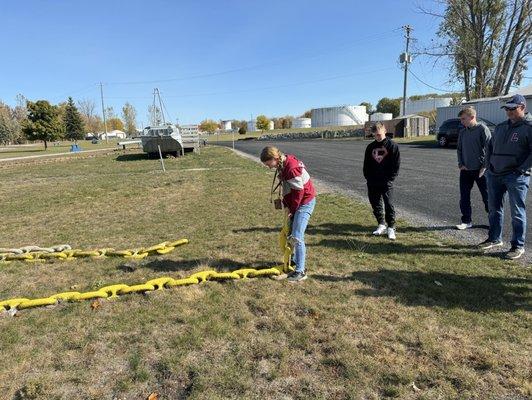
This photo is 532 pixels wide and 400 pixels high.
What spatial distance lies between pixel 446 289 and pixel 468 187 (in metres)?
2.87

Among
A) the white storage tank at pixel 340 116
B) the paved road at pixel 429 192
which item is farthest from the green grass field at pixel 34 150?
the white storage tank at pixel 340 116

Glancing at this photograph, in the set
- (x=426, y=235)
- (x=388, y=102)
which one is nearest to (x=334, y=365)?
(x=426, y=235)

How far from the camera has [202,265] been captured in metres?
5.18

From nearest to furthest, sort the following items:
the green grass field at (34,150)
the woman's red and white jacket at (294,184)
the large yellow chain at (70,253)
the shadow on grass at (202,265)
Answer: the woman's red and white jacket at (294,184), the shadow on grass at (202,265), the large yellow chain at (70,253), the green grass field at (34,150)

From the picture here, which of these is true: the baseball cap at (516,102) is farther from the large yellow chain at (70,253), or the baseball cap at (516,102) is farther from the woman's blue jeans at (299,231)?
the large yellow chain at (70,253)

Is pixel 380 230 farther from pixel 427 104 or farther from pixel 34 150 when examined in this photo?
pixel 427 104

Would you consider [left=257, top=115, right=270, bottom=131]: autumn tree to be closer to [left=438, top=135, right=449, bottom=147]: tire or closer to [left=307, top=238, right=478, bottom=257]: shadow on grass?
[left=438, top=135, right=449, bottom=147]: tire


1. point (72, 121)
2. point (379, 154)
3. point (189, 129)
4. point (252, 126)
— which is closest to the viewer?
point (379, 154)

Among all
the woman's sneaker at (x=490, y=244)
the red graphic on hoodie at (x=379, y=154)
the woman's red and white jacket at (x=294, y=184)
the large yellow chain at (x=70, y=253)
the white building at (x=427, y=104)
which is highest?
the white building at (x=427, y=104)

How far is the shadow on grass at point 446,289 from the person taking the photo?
3.85 m

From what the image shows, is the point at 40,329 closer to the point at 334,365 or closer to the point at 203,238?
the point at 334,365

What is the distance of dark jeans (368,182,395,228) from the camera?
6062mm

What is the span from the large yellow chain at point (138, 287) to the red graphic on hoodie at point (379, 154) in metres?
2.36

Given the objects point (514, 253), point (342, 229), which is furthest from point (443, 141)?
point (514, 253)
